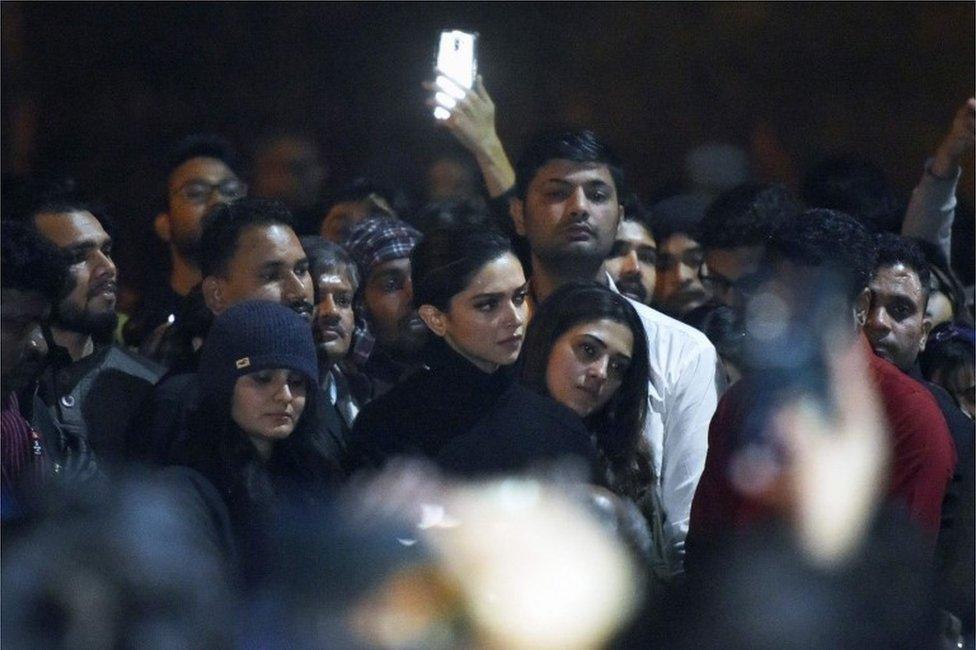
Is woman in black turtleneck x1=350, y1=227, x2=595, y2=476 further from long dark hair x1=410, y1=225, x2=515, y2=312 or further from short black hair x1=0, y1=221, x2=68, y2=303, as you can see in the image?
short black hair x1=0, y1=221, x2=68, y2=303

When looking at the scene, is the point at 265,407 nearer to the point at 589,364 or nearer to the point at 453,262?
the point at 453,262

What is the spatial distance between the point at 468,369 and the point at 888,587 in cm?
114

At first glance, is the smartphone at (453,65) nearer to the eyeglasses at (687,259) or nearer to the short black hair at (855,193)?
the eyeglasses at (687,259)

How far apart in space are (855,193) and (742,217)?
74 cm

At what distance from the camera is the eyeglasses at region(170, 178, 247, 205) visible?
648 centimetres

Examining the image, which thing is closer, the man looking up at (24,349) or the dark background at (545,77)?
the man looking up at (24,349)

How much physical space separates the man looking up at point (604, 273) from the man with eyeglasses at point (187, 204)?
3.76ft

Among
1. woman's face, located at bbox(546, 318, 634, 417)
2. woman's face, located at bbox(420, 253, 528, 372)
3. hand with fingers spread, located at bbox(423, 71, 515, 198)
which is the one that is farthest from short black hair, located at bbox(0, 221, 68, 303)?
hand with fingers spread, located at bbox(423, 71, 515, 198)

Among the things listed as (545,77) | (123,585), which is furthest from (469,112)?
(123,585)

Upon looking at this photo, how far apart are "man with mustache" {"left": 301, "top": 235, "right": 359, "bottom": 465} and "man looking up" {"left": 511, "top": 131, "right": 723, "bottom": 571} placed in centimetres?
51

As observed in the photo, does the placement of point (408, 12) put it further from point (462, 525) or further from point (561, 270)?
point (462, 525)

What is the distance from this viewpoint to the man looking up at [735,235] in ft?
19.2

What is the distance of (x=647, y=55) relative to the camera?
8422 millimetres

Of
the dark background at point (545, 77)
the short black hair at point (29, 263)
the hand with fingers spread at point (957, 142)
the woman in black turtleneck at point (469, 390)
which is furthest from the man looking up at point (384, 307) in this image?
the dark background at point (545, 77)
